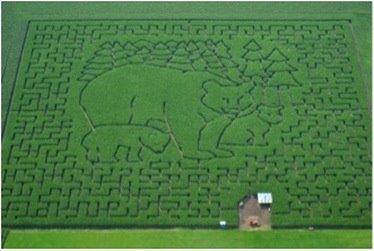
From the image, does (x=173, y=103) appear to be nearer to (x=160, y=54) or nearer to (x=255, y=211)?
(x=160, y=54)

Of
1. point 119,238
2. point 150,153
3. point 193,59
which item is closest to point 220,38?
point 193,59

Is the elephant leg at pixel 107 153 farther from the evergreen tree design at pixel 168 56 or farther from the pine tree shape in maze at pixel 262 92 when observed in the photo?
the pine tree shape in maze at pixel 262 92

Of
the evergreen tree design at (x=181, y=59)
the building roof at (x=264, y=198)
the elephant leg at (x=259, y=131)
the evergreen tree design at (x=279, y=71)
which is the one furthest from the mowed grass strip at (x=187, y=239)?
the evergreen tree design at (x=181, y=59)

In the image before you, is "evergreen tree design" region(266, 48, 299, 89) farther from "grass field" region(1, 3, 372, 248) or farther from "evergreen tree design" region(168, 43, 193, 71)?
"evergreen tree design" region(168, 43, 193, 71)

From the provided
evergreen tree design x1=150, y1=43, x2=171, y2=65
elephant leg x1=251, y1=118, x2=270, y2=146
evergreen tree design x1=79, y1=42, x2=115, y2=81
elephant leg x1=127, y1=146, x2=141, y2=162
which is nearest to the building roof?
elephant leg x1=251, y1=118, x2=270, y2=146

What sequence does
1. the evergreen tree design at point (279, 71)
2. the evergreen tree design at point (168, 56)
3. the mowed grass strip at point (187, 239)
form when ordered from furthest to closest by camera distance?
the evergreen tree design at point (168, 56), the evergreen tree design at point (279, 71), the mowed grass strip at point (187, 239)

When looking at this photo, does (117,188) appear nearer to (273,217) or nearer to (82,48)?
(273,217)

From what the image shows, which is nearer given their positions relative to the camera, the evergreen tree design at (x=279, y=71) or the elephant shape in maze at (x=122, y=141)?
the elephant shape in maze at (x=122, y=141)
